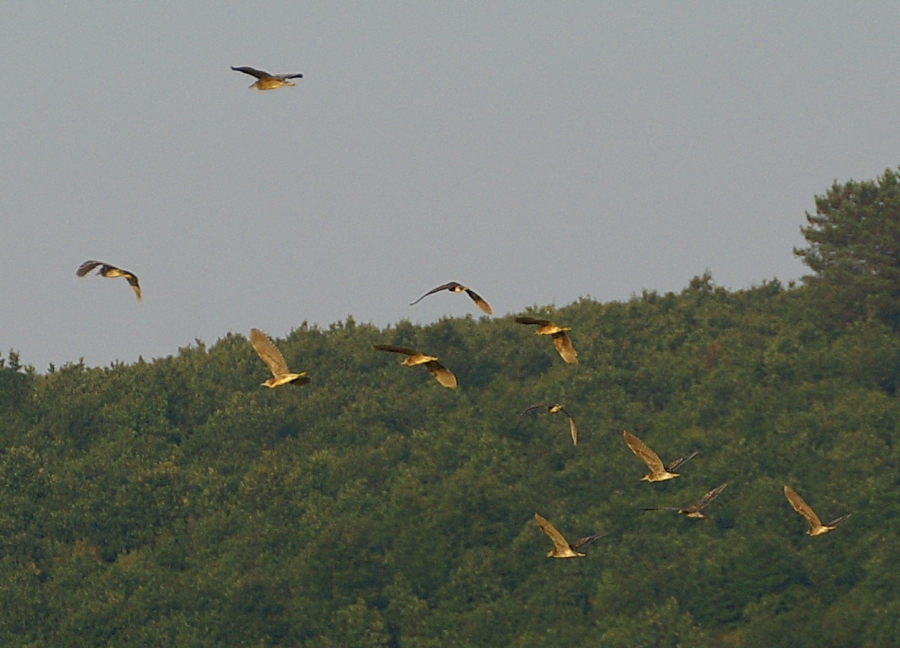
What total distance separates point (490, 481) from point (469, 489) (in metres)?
0.96

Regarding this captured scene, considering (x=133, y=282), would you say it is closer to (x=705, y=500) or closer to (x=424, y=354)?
(x=424, y=354)

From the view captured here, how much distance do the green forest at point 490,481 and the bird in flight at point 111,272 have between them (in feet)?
112

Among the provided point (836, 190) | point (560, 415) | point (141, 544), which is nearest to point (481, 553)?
point (560, 415)

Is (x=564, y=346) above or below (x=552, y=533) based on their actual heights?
above

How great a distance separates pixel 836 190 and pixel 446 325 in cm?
1763

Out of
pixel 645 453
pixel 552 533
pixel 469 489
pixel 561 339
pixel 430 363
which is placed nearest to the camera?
pixel 430 363

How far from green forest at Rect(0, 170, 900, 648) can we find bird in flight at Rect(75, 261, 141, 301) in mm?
34241

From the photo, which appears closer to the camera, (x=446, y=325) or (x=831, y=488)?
(x=831, y=488)

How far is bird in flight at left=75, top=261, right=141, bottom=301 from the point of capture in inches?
1107

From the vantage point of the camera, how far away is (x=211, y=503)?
69312 mm

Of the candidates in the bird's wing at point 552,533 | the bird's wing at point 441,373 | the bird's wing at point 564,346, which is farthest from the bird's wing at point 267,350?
the bird's wing at point 552,533

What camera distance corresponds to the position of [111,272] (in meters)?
28.3

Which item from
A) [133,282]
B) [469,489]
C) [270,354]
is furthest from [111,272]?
[469,489]

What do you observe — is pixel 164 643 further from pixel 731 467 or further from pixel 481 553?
pixel 731 467
